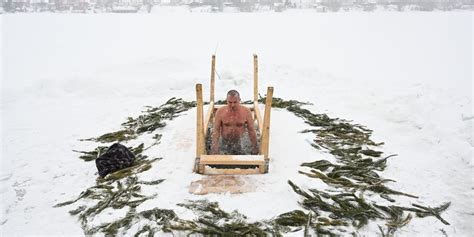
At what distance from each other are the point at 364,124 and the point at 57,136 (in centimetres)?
549

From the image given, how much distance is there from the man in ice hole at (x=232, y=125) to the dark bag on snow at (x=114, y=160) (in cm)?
110

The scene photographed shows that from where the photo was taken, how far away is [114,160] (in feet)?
14.3

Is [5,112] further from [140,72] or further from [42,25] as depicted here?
[42,25]

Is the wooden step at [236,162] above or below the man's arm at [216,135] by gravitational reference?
below

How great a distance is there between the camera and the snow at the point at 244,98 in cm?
366

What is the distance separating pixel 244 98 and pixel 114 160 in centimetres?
473

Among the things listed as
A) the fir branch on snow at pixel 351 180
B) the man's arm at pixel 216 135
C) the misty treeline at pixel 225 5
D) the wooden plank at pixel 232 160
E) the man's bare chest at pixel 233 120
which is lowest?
the fir branch on snow at pixel 351 180

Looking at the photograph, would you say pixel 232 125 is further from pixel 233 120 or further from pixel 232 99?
pixel 232 99

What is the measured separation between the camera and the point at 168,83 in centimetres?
990

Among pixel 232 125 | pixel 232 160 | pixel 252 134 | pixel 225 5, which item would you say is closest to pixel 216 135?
pixel 232 125

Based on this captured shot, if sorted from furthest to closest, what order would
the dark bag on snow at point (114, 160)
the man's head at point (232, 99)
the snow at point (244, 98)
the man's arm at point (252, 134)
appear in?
1. the man's arm at point (252, 134)
2. the man's head at point (232, 99)
3. the dark bag on snow at point (114, 160)
4. the snow at point (244, 98)

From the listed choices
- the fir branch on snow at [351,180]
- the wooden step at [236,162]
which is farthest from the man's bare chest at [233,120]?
the fir branch on snow at [351,180]

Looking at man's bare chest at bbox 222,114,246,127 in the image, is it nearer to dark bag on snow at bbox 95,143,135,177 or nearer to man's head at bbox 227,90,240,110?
man's head at bbox 227,90,240,110

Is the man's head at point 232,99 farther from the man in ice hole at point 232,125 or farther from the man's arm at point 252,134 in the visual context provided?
the man's arm at point 252,134
